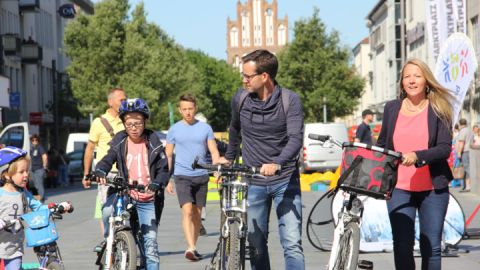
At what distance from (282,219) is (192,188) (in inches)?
202

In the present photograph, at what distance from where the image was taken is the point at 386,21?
9456cm

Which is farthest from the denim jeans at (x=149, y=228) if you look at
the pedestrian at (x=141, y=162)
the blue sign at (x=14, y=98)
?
the blue sign at (x=14, y=98)

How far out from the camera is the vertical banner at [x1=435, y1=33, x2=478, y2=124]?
1487 cm

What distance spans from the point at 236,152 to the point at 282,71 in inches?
2777

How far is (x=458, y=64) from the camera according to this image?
14992mm

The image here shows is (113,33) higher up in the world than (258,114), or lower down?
higher up

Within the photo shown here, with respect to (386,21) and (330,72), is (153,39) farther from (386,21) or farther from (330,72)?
(386,21)

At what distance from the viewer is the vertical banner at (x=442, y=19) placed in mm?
21250

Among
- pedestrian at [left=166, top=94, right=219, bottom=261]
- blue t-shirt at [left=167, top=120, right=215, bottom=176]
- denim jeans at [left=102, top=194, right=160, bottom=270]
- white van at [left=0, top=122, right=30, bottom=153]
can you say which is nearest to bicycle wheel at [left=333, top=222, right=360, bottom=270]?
denim jeans at [left=102, top=194, right=160, bottom=270]

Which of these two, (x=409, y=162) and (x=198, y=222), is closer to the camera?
(x=409, y=162)

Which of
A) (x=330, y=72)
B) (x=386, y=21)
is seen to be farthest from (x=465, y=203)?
(x=386, y=21)

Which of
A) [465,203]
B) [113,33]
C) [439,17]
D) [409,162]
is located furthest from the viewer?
[113,33]

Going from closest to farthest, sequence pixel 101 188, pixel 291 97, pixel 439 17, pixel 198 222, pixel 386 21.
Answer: pixel 291 97, pixel 101 188, pixel 198 222, pixel 439 17, pixel 386 21

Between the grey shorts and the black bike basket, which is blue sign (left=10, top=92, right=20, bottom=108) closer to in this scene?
the grey shorts
